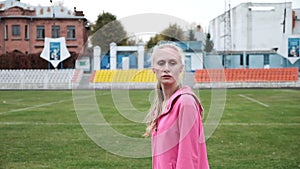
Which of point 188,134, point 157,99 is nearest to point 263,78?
point 157,99

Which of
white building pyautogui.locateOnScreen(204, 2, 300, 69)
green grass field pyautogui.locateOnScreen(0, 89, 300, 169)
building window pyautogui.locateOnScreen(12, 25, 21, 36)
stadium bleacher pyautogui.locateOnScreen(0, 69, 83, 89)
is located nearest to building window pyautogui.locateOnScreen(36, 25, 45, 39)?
building window pyautogui.locateOnScreen(12, 25, 21, 36)

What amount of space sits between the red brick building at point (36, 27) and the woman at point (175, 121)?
39197 millimetres

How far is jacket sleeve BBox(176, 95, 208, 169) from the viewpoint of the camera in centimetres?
221

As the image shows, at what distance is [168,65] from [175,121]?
271 mm

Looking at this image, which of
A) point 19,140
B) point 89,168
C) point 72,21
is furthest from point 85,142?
point 72,21

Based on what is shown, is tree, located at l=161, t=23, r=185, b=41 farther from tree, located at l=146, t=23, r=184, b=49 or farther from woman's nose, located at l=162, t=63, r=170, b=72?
woman's nose, located at l=162, t=63, r=170, b=72

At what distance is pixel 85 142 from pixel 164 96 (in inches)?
238

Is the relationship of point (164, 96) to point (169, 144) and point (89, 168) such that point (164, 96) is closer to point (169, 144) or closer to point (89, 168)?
point (169, 144)

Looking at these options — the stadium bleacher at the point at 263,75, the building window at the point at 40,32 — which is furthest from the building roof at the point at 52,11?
the stadium bleacher at the point at 263,75

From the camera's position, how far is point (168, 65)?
2.36 m

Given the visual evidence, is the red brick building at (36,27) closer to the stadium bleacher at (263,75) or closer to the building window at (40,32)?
the building window at (40,32)

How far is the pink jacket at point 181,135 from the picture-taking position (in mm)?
2210

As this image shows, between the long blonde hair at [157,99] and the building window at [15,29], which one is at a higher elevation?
the building window at [15,29]

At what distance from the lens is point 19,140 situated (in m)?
8.55
